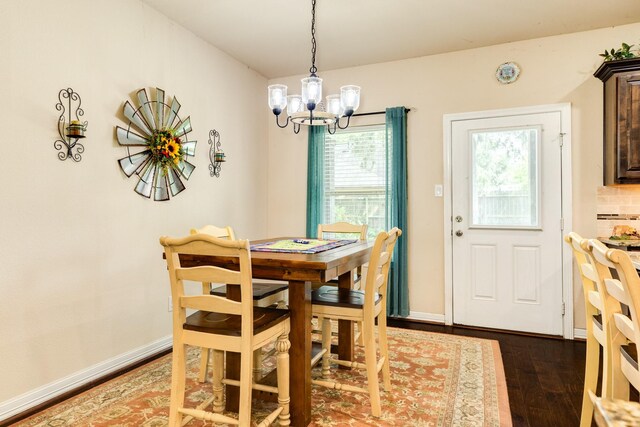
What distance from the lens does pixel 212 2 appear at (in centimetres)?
287

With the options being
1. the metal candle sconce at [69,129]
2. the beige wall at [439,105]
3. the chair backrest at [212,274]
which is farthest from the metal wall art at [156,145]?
the beige wall at [439,105]

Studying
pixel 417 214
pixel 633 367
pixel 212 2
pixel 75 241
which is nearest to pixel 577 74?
pixel 417 214

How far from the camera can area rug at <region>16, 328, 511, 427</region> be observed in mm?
1984

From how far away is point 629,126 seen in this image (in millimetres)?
2938

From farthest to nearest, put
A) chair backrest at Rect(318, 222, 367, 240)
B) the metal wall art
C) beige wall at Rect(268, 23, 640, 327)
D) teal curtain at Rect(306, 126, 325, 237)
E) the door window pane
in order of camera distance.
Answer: teal curtain at Rect(306, 126, 325, 237) → the door window pane → beige wall at Rect(268, 23, 640, 327) → chair backrest at Rect(318, 222, 367, 240) → the metal wall art

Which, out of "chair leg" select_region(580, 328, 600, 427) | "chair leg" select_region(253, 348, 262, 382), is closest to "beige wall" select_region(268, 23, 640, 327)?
"chair leg" select_region(580, 328, 600, 427)

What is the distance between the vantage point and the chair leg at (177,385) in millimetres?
1746

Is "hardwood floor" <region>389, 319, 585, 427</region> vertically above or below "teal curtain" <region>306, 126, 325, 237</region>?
below

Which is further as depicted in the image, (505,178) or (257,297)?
(505,178)

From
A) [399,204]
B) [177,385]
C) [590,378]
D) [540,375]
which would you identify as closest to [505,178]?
[399,204]

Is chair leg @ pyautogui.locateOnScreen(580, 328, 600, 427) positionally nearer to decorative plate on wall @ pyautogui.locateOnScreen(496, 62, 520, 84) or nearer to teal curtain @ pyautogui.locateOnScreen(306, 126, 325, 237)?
decorative plate on wall @ pyautogui.locateOnScreen(496, 62, 520, 84)

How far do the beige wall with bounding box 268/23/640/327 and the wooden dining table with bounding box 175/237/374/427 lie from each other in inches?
78.8

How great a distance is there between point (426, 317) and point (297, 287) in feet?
7.69

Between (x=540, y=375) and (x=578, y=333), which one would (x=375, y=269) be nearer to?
(x=540, y=375)
